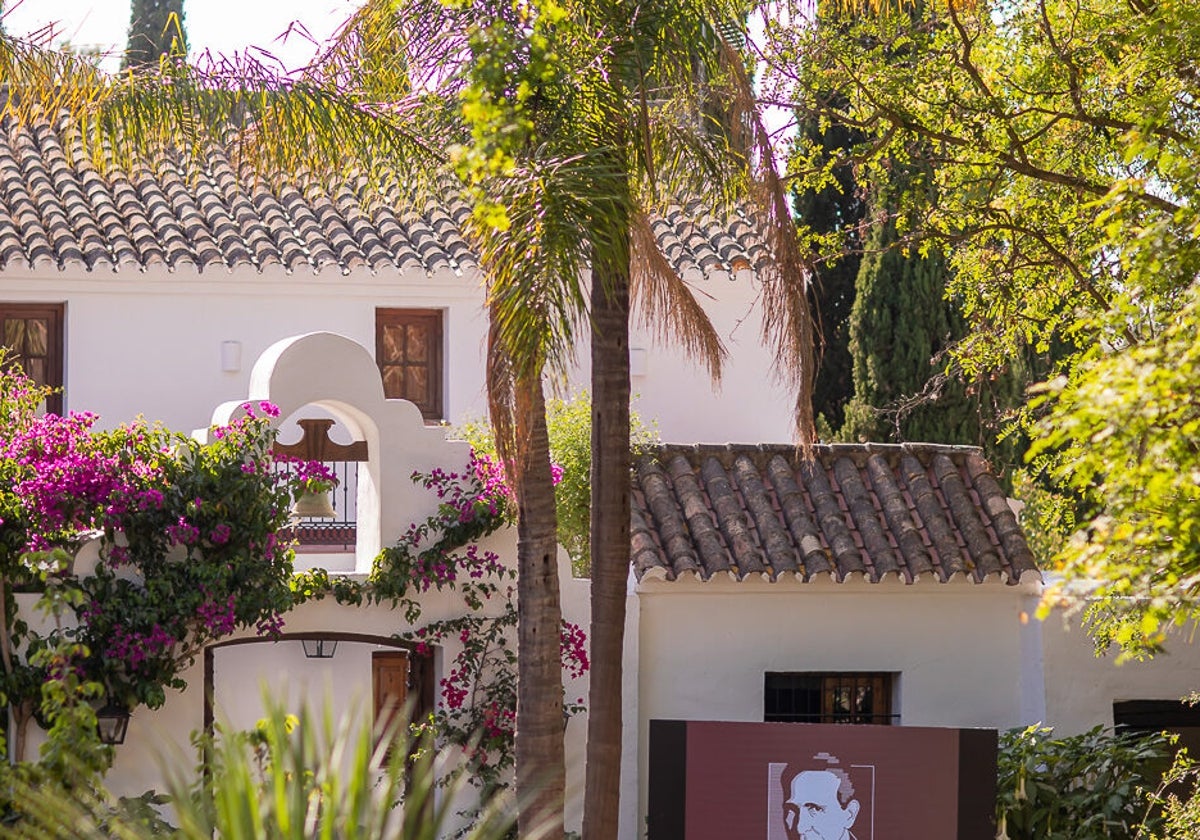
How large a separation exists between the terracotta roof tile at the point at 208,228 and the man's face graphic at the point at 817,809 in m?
6.71

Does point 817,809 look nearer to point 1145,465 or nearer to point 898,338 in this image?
point 1145,465

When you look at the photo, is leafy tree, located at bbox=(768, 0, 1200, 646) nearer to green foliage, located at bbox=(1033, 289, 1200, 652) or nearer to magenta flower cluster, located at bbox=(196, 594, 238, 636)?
green foliage, located at bbox=(1033, 289, 1200, 652)

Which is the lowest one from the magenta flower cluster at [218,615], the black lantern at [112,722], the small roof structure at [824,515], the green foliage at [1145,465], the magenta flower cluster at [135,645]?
the black lantern at [112,722]

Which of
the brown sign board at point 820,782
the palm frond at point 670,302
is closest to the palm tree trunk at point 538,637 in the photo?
the palm frond at point 670,302

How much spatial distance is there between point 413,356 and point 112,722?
7055 millimetres

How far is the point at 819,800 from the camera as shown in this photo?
11250 millimetres

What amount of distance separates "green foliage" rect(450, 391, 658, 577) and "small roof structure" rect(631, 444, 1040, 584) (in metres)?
0.56

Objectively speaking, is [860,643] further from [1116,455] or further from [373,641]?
[1116,455]

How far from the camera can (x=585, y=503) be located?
1380 centimetres

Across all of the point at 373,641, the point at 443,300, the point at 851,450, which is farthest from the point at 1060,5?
the point at 443,300

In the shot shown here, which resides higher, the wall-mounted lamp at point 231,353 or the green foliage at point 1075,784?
the wall-mounted lamp at point 231,353

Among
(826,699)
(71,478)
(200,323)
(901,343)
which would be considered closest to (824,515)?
(826,699)

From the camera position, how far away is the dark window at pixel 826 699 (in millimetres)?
12961

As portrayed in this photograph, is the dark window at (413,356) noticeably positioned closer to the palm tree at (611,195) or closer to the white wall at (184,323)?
the white wall at (184,323)
